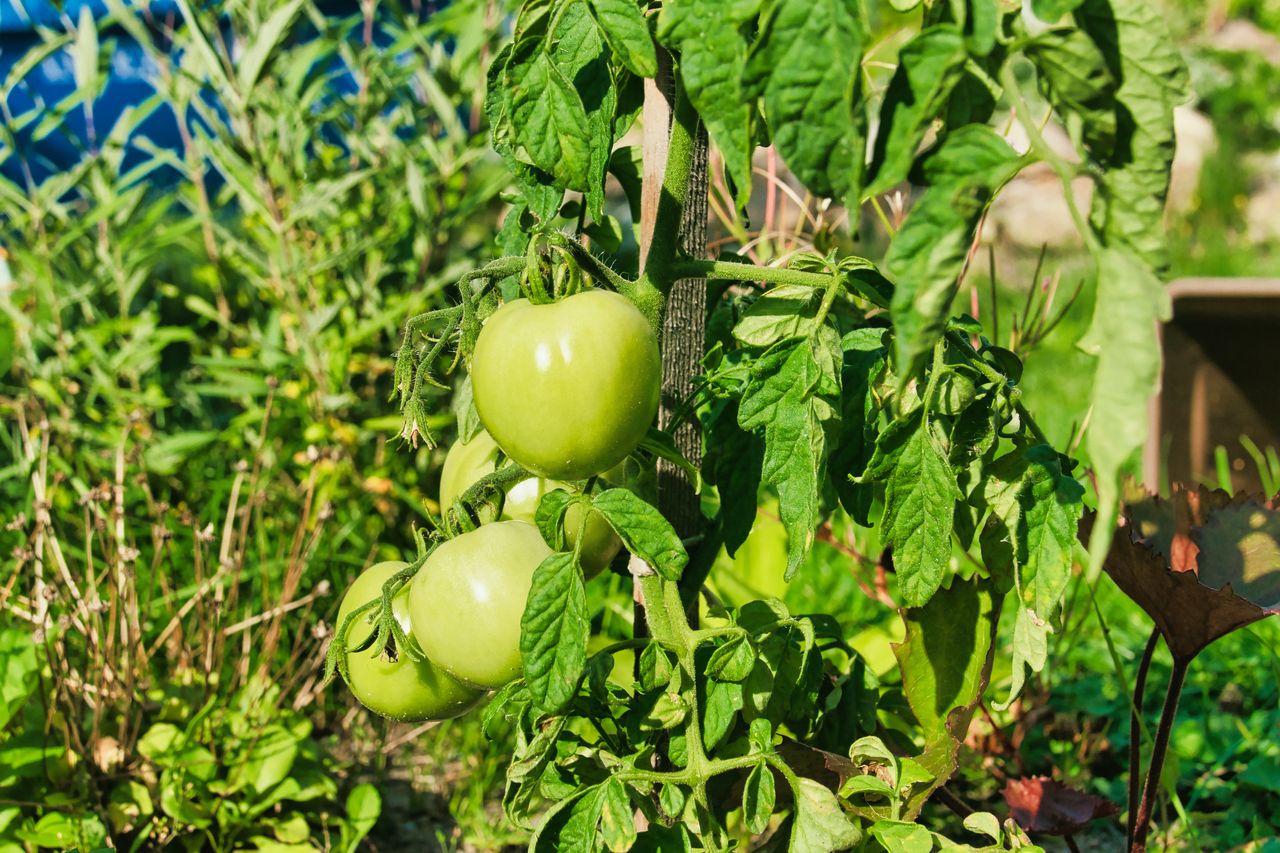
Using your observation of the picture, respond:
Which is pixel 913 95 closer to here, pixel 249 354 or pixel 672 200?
pixel 672 200

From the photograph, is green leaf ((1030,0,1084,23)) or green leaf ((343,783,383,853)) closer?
green leaf ((1030,0,1084,23))

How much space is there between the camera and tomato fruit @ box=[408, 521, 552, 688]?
0.84 metres

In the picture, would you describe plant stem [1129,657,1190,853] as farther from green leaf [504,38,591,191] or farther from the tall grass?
the tall grass

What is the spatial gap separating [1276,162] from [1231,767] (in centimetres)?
457

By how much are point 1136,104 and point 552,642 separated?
0.49 m

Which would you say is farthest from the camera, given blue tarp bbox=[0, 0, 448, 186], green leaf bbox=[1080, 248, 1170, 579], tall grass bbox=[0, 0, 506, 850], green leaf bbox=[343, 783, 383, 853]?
blue tarp bbox=[0, 0, 448, 186]

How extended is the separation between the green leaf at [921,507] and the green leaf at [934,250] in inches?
10.3

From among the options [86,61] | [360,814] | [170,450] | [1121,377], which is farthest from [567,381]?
[86,61]

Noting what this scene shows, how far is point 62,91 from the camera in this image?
2.86 meters

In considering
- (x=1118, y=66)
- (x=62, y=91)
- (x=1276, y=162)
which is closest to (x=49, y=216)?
(x=62, y=91)

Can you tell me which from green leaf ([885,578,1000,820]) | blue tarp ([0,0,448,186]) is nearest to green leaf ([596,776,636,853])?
green leaf ([885,578,1000,820])

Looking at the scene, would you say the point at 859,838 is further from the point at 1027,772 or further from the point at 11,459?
the point at 11,459

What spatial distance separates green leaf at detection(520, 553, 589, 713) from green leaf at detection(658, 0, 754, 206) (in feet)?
1.02

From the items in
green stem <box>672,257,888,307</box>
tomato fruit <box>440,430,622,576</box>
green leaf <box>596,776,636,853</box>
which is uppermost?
green stem <box>672,257,888,307</box>
